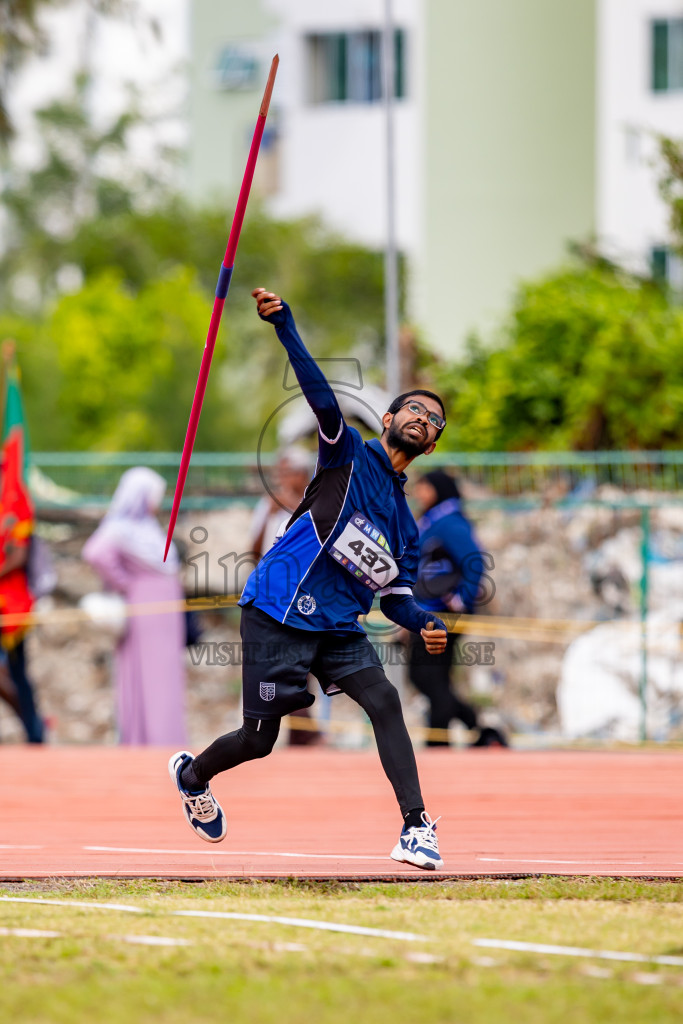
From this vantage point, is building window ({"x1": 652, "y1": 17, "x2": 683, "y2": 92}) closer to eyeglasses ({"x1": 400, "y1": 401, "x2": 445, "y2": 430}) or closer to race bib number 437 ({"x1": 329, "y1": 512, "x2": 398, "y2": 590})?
eyeglasses ({"x1": 400, "y1": 401, "x2": 445, "y2": 430})

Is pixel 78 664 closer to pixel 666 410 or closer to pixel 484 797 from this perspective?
pixel 666 410

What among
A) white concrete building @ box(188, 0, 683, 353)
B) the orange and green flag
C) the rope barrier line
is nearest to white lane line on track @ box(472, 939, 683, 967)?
the rope barrier line

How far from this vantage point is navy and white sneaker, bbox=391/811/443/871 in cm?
533

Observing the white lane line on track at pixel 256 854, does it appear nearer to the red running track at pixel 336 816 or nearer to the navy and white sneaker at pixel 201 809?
the red running track at pixel 336 816

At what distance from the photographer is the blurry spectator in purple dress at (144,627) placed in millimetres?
11461

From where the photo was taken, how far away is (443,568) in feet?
32.2

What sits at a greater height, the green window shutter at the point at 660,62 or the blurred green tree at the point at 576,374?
the green window shutter at the point at 660,62

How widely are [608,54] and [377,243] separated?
5.55 m

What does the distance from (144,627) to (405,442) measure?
6.30m

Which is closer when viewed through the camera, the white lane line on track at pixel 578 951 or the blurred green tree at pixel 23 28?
the white lane line on track at pixel 578 951

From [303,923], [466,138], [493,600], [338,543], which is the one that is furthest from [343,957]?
[466,138]

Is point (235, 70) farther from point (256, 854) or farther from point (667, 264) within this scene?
point (256, 854)

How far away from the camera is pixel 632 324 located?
15.5 metres

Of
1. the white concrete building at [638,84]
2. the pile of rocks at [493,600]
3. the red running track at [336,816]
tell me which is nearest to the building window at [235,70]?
the white concrete building at [638,84]
